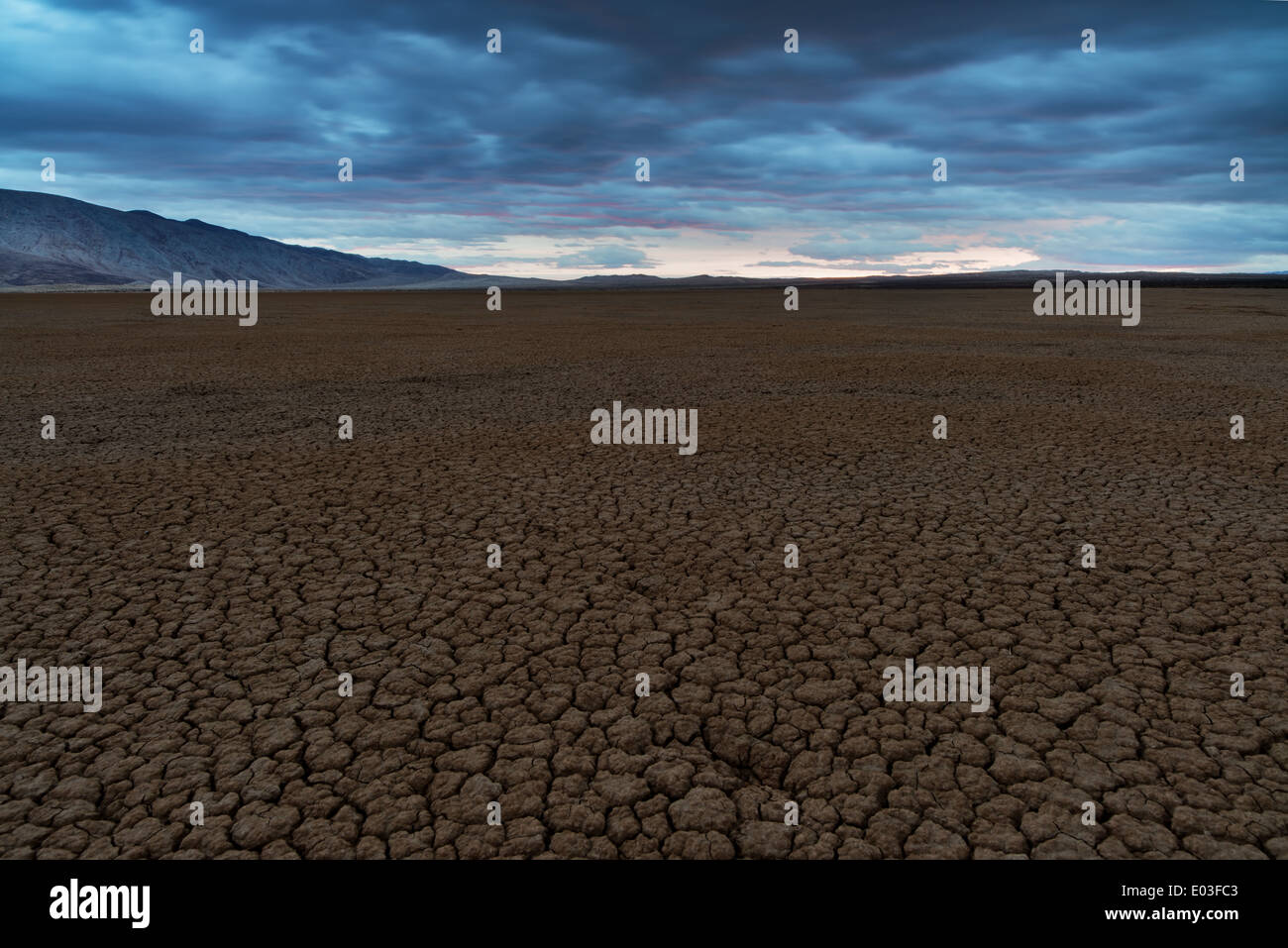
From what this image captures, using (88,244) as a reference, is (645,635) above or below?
below

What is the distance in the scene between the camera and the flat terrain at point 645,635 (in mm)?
3287

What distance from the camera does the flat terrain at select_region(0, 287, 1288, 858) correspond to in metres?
3.29

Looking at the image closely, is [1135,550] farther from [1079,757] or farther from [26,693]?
[26,693]

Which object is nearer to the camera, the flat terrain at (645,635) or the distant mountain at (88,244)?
→ the flat terrain at (645,635)

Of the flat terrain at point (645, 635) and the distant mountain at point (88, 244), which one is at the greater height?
the distant mountain at point (88, 244)

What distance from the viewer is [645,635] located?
4910 mm

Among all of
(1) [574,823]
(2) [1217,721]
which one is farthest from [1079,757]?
(1) [574,823]

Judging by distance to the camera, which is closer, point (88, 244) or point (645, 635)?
point (645, 635)

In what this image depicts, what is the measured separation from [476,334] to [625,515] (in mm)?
21350

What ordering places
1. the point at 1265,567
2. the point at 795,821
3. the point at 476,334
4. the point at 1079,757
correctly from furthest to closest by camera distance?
the point at 476,334 < the point at 1265,567 < the point at 1079,757 < the point at 795,821

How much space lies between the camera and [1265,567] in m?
5.82

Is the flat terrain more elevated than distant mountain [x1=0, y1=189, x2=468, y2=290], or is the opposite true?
distant mountain [x1=0, y1=189, x2=468, y2=290]

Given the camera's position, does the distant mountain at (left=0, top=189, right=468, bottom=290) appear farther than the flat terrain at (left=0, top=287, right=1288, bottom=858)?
Yes
